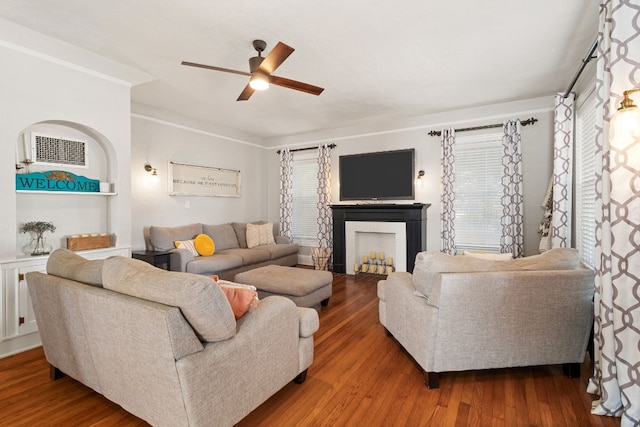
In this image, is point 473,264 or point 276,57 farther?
point 276,57

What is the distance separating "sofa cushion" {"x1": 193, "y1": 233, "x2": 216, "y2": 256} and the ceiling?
2.03 metres

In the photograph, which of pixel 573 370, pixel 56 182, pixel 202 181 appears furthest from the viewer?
pixel 202 181

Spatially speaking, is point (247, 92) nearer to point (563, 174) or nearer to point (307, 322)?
point (307, 322)

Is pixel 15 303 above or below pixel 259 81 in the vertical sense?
below

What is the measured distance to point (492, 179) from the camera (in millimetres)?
4676

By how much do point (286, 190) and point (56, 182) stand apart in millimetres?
3840

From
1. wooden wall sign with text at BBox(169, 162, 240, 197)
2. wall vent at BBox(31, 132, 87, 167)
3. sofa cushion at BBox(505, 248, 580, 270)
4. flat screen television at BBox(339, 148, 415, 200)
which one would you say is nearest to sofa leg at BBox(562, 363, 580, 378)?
sofa cushion at BBox(505, 248, 580, 270)

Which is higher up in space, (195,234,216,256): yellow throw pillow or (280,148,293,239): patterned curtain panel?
(280,148,293,239): patterned curtain panel

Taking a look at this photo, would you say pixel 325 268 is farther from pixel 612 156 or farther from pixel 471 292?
pixel 612 156

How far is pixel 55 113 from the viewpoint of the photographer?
2.93 metres

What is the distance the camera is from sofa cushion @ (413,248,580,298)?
6.69 feet

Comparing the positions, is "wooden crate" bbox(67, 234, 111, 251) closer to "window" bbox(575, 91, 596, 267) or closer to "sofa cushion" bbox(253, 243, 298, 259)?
"sofa cushion" bbox(253, 243, 298, 259)

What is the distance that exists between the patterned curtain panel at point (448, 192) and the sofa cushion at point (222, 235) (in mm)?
3525

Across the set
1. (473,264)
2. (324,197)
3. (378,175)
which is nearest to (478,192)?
(378,175)
